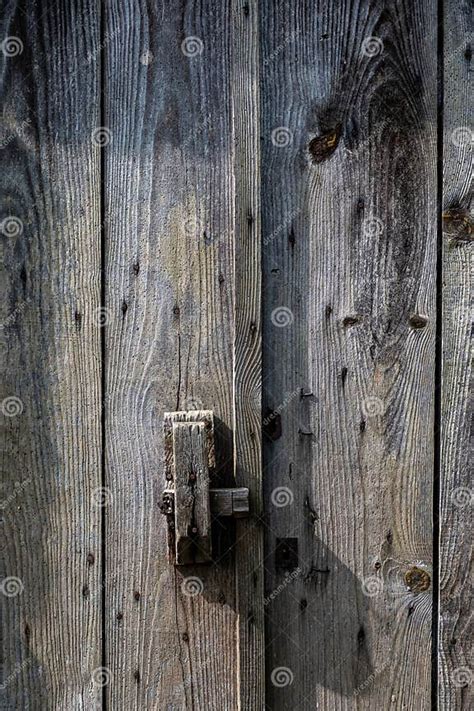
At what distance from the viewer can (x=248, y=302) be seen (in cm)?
133

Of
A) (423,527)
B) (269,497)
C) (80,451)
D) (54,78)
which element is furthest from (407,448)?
(54,78)

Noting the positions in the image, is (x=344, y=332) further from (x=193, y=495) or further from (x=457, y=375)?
(x=193, y=495)

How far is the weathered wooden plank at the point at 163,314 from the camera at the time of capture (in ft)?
4.43

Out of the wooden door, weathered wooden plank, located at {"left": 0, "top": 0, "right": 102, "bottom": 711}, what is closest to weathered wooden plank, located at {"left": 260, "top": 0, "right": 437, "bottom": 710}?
the wooden door

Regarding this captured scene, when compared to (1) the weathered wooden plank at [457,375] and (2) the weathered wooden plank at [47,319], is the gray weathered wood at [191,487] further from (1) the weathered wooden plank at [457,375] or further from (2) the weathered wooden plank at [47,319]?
(1) the weathered wooden plank at [457,375]

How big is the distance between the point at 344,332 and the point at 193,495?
39cm

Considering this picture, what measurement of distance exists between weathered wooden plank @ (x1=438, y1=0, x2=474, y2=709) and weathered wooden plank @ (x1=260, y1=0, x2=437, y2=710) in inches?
1.3

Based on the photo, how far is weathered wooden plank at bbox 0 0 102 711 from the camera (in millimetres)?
1354

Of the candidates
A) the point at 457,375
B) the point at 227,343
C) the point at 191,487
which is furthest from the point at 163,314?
the point at 457,375

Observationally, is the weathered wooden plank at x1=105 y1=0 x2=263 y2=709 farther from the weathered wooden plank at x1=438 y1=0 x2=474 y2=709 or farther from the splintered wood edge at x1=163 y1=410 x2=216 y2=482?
the weathered wooden plank at x1=438 y1=0 x2=474 y2=709

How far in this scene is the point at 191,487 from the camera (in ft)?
4.11

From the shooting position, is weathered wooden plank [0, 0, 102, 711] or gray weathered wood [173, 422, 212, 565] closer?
gray weathered wood [173, 422, 212, 565]

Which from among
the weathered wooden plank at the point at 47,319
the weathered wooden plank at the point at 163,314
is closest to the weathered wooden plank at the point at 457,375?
the weathered wooden plank at the point at 163,314

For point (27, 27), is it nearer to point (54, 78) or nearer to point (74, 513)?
point (54, 78)
